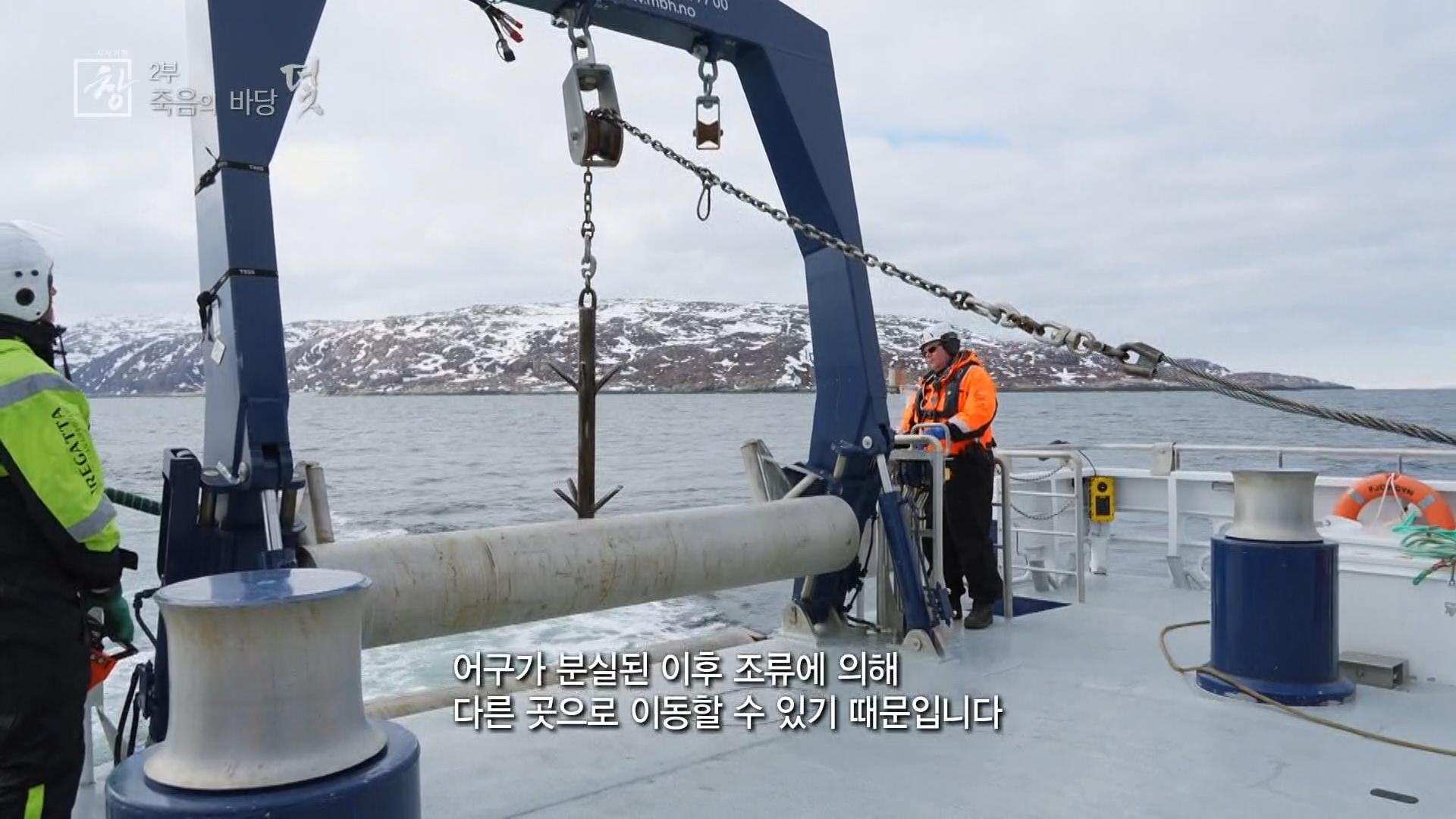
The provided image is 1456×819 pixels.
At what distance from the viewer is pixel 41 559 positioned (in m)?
2.63

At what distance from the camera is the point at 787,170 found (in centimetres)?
615

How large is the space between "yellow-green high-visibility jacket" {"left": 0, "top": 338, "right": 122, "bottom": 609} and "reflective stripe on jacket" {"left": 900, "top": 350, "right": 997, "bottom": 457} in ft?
15.0

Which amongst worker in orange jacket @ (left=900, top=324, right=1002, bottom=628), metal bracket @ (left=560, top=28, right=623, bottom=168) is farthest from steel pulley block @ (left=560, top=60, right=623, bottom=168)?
worker in orange jacket @ (left=900, top=324, right=1002, bottom=628)

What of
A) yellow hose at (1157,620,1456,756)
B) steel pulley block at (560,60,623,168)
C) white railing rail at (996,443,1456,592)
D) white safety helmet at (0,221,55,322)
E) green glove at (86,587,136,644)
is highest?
steel pulley block at (560,60,623,168)

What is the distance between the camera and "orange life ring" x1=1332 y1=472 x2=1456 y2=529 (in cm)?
686

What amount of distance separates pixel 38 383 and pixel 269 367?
150cm

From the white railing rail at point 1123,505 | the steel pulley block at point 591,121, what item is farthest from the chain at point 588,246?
the white railing rail at point 1123,505

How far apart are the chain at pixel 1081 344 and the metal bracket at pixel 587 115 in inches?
2.0

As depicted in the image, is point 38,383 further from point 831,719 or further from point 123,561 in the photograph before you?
point 831,719

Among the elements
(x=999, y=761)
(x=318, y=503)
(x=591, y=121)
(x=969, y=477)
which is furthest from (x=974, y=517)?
(x=318, y=503)

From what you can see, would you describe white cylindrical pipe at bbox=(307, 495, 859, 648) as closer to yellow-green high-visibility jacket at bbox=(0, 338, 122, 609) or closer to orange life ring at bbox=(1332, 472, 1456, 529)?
yellow-green high-visibility jacket at bbox=(0, 338, 122, 609)

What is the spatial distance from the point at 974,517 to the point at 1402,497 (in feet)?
9.27

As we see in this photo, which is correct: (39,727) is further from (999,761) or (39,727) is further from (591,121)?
(591,121)

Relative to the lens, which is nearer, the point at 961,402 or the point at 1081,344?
the point at 1081,344
